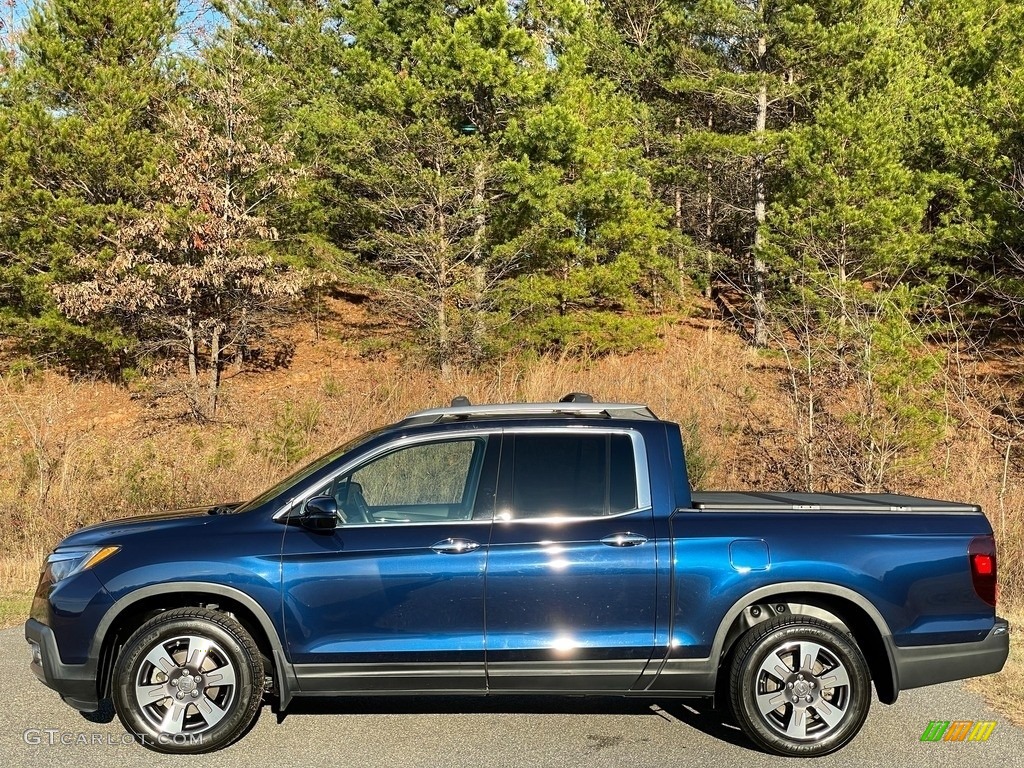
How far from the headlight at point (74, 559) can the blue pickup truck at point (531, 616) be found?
27 mm

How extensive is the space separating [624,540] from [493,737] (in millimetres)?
1305

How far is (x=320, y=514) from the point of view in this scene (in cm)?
517

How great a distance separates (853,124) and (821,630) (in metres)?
18.6

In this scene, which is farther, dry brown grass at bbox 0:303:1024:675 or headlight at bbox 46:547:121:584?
dry brown grass at bbox 0:303:1024:675

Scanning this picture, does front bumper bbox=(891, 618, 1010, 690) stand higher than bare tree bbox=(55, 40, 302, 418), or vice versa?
bare tree bbox=(55, 40, 302, 418)

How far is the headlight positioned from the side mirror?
1.04 meters

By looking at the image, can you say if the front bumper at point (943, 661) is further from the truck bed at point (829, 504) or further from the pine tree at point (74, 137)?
the pine tree at point (74, 137)

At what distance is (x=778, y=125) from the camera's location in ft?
87.5

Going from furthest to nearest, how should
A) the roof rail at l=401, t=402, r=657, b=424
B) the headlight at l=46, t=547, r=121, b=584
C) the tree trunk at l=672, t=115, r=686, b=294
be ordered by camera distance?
the tree trunk at l=672, t=115, r=686, b=294
the roof rail at l=401, t=402, r=657, b=424
the headlight at l=46, t=547, r=121, b=584

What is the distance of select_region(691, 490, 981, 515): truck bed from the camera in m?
5.41

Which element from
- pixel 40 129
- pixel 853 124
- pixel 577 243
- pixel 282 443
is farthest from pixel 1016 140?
pixel 40 129

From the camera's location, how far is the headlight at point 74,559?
5.29 m

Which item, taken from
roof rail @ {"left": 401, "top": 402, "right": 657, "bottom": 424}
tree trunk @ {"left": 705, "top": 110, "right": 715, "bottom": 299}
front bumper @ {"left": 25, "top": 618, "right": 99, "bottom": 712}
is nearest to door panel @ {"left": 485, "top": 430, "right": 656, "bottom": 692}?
roof rail @ {"left": 401, "top": 402, "right": 657, "bottom": 424}

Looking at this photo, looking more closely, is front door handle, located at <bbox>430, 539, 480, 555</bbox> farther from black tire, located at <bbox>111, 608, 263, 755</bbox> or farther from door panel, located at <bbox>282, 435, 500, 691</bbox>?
black tire, located at <bbox>111, 608, 263, 755</bbox>
